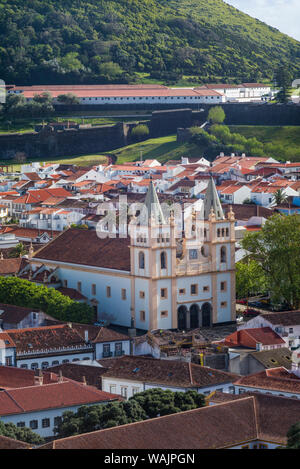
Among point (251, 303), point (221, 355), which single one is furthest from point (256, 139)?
point (221, 355)

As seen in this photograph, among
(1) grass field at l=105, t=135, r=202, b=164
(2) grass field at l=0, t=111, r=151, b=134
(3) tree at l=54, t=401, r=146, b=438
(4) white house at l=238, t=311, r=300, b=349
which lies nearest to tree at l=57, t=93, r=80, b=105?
(2) grass field at l=0, t=111, r=151, b=134

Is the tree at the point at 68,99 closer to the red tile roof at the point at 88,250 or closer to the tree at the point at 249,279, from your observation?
the red tile roof at the point at 88,250

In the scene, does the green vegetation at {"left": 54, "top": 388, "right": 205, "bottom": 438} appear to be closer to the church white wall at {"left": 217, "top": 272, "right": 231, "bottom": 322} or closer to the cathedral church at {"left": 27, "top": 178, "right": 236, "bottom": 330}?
the cathedral church at {"left": 27, "top": 178, "right": 236, "bottom": 330}

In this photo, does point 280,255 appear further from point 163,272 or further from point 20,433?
point 20,433

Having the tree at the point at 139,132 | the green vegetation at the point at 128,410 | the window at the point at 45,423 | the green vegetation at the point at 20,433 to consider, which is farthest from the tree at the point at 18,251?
the tree at the point at 139,132

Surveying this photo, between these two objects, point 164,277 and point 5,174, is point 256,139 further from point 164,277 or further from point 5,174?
point 164,277
